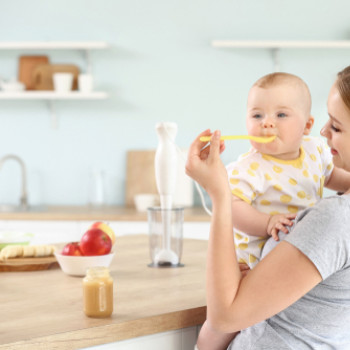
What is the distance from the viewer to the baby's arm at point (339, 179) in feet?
6.39

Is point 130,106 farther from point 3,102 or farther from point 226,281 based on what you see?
point 226,281

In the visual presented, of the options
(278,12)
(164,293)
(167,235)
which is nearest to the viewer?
(164,293)

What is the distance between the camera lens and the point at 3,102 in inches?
181

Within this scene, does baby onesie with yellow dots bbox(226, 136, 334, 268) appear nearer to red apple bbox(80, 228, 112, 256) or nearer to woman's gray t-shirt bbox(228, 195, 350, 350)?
woman's gray t-shirt bbox(228, 195, 350, 350)

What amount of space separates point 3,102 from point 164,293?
3140mm

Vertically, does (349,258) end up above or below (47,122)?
above

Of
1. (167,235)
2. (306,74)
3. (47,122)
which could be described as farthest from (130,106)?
(167,235)

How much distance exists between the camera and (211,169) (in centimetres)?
136

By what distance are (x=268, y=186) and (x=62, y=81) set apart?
2.82 meters

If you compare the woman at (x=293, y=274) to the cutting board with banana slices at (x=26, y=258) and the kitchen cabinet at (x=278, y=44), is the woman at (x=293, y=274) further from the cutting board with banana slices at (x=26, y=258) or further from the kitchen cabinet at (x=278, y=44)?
the kitchen cabinet at (x=278, y=44)

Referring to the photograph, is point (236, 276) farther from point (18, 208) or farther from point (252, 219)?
point (18, 208)

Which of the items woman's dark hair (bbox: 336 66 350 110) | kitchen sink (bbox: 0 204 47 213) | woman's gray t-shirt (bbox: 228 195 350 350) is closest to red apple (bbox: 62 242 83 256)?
woman's gray t-shirt (bbox: 228 195 350 350)

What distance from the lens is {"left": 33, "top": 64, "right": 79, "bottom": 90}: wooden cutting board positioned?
444 centimetres

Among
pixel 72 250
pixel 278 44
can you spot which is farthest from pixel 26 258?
pixel 278 44
